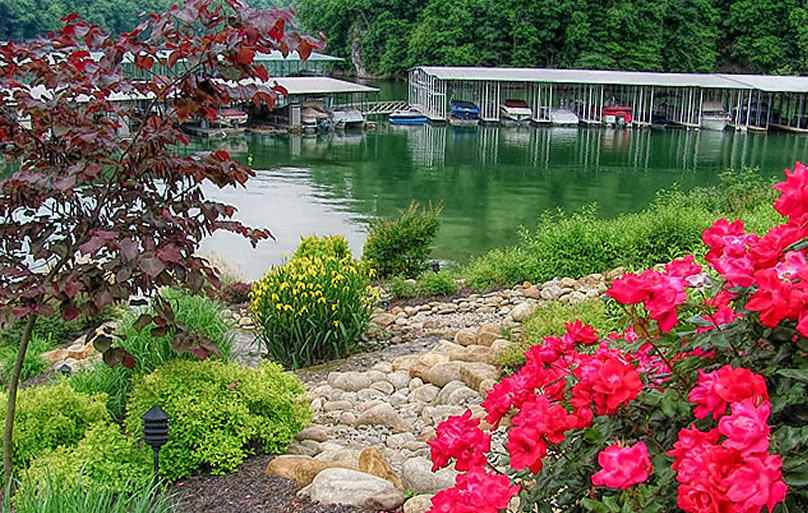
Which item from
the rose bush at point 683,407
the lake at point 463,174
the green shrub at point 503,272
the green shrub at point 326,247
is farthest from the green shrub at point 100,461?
the lake at point 463,174

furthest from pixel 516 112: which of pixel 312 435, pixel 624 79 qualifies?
pixel 312 435

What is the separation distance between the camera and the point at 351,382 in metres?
5.22

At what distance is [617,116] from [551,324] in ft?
124

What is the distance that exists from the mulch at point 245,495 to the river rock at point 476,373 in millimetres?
1532

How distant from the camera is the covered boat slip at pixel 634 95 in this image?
1583 inches

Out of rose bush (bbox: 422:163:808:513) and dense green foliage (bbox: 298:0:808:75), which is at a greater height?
dense green foliage (bbox: 298:0:808:75)

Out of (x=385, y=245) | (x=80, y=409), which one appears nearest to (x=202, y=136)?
(x=385, y=245)

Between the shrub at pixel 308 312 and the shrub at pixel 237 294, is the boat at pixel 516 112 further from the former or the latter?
the shrub at pixel 308 312

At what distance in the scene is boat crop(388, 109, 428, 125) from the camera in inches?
1554

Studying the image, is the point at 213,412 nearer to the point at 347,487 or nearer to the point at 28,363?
the point at 347,487

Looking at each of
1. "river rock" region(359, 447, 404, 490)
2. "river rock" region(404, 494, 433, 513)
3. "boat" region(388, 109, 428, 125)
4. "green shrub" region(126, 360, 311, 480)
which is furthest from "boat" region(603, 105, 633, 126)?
"river rock" region(404, 494, 433, 513)

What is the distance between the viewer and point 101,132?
2988 millimetres

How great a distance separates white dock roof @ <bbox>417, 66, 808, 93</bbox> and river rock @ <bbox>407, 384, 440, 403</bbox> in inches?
1420

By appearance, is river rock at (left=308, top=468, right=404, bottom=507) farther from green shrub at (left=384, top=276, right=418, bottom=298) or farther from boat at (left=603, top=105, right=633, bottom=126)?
boat at (left=603, top=105, right=633, bottom=126)
